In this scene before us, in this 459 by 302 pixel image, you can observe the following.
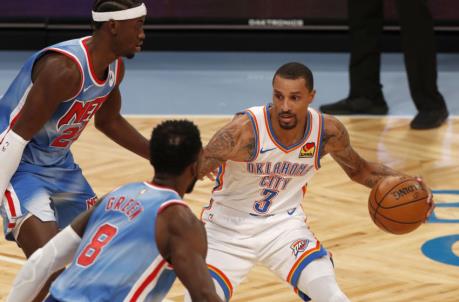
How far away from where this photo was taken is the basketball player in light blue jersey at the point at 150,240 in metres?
4.41

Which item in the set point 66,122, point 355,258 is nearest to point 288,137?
point 66,122

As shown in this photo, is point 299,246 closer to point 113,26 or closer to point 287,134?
point 287,134

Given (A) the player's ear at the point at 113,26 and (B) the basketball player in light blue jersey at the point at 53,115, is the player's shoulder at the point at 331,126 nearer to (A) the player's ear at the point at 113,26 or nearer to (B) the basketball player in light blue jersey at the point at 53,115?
(B) the basketball player in light blue jersey at the point at 53,115

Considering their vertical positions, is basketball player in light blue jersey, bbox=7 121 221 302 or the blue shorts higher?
basketball player in light blue jersey, bbox=7 121 221 302

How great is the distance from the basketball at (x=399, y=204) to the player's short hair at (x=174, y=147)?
81.0 inches

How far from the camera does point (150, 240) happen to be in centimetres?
447

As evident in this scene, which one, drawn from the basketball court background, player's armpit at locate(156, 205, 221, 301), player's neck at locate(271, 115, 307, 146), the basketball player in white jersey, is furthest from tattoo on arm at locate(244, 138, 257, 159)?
player's armpit at locate(156, 205, 221, 301)

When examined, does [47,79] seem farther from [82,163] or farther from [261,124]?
[82,163]

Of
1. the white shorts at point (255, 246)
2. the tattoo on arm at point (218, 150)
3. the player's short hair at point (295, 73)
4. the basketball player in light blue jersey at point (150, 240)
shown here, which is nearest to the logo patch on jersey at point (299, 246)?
the white shorts at point (255, 246)

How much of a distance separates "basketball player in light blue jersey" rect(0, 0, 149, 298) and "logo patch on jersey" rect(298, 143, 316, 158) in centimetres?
103

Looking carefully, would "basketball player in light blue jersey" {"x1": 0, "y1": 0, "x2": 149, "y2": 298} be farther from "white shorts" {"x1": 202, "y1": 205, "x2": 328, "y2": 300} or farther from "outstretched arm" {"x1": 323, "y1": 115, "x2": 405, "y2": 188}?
→ "outstretched arm" {"x1": 323, "y1": 115, "x2": 405, "y2": 188}

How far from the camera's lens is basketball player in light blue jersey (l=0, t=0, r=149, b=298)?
5777 millimetres

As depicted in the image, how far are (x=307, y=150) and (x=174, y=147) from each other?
6.34 ft

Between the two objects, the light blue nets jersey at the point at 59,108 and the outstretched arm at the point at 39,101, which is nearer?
the outstretched arm at the point at 39,101
